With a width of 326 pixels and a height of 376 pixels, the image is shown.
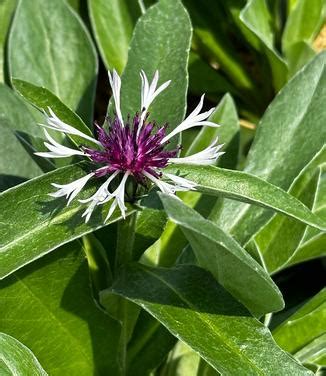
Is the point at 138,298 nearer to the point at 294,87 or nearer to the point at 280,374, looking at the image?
the point at 280,374

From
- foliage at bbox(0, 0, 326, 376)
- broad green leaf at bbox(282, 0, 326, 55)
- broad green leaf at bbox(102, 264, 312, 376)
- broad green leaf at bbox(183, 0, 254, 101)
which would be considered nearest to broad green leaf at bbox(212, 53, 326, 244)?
foliage at bbox(0, 0, 326, 376)

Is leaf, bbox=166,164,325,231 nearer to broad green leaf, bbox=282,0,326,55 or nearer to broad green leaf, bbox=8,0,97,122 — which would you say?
broad green leaf, bbox=8,0,97,122

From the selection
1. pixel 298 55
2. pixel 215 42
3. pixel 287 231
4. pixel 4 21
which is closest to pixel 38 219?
pixel 287 231

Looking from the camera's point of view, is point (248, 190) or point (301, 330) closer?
point (248, 190)

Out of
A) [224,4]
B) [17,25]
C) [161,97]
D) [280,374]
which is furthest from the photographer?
[224,4]

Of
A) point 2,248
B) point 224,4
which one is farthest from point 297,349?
point 224,4

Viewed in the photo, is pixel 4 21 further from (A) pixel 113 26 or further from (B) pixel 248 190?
(B) pixel 248 190
